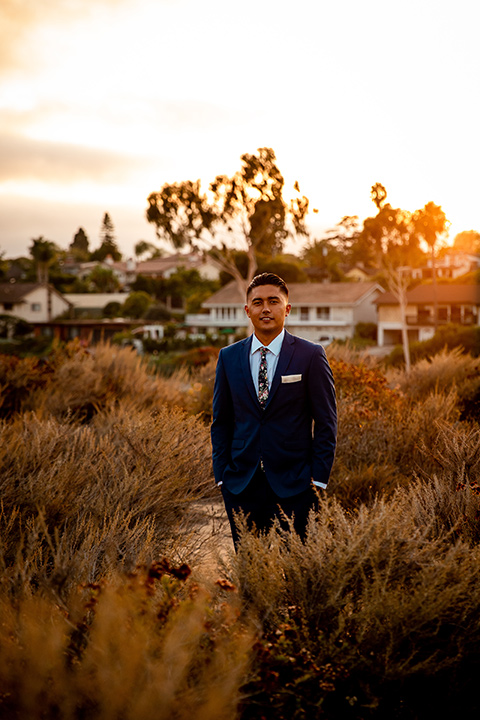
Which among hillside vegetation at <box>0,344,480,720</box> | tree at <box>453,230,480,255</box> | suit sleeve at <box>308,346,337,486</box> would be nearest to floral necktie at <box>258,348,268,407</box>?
suit sleeve at <box>308,346,337,486</box>

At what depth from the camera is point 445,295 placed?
177 ft

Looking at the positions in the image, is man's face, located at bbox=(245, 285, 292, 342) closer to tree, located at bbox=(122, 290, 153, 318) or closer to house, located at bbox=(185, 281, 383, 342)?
house, located at bbox=(185, 281, 383, 342)

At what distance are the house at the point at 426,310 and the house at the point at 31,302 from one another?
4259 centimetres

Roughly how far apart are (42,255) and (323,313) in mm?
51345

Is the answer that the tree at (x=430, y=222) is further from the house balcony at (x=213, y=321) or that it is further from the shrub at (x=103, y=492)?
the shrub at (x=103, y=492)

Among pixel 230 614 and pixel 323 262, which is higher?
pixel 323 262

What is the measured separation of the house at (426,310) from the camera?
53.0 m

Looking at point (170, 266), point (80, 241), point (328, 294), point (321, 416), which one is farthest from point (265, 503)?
point (80, 241)

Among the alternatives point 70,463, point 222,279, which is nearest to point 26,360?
point 70,463

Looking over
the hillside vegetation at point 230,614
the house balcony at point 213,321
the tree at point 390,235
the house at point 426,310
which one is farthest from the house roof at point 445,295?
the hillside vegetation at point 230,614

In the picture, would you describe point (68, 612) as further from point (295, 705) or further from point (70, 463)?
point (70, 463)

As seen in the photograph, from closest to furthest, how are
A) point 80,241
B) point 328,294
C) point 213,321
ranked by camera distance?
point 328,294, point 213,321, point 80,241

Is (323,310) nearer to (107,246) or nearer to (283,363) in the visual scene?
(283,363)

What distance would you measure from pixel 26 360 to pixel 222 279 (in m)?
66.6
